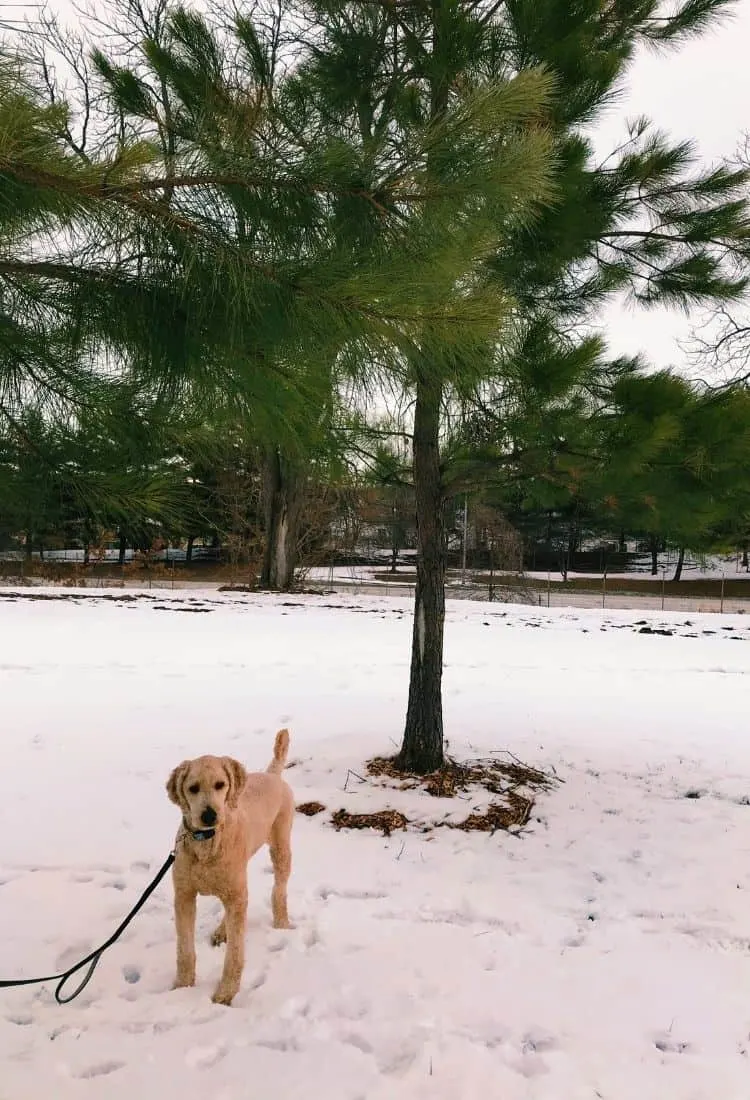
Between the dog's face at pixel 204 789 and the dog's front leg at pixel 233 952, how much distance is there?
340mm

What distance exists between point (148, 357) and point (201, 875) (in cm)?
152

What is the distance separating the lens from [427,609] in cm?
412

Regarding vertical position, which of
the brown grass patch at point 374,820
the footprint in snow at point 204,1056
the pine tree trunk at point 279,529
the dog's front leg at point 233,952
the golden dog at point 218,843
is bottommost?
the footprint in snow at point 204,1056

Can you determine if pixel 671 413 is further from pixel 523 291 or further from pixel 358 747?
pixel 358 747

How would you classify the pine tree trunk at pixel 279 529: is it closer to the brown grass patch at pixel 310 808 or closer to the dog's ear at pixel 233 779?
the brown grass patch at pixel 310 808

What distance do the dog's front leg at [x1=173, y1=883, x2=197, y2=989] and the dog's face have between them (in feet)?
0.95

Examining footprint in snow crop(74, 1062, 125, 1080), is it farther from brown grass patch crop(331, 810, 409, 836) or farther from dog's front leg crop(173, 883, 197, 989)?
brown grass patch crop(331, 810, 409, 836)

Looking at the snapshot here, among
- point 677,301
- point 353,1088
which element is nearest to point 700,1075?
point 353,1088

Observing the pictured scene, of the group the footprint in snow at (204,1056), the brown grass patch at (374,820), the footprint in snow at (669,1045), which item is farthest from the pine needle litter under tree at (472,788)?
the footprint in snow at (204,1056)

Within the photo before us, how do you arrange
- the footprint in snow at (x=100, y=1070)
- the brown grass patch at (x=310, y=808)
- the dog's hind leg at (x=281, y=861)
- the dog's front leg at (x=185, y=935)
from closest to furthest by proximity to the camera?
the footprint in snow at (x=100, y=1070), the dog's front leg at (x=185, y=935), the dog's hind leg at (x=281, y=861), the brown grass patch at (x=310, y=808)

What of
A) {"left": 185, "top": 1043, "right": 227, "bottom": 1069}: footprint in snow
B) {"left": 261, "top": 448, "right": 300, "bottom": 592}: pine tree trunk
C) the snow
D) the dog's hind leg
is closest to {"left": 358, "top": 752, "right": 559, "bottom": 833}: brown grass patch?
the snow

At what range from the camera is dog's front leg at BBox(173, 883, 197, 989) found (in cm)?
203

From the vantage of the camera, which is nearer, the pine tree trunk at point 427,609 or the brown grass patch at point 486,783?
the brown grass patch at point 486,783

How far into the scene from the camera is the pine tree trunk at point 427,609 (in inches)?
163
